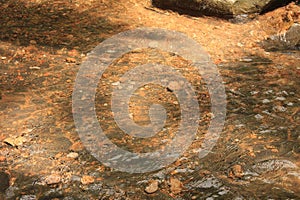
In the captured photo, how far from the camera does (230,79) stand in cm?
410

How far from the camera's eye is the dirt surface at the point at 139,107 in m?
2.64

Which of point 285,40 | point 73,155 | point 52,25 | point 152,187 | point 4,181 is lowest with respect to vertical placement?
point 4,181

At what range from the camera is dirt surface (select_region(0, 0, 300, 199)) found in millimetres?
2637

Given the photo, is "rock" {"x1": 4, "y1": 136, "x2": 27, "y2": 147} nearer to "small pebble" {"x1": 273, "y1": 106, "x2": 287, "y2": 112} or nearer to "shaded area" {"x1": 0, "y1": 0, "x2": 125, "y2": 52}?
"shaded area" {"x1": 0, "y1": 0, "x2": 125, "y2": 52}

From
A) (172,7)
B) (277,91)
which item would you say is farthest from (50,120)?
(172,7)

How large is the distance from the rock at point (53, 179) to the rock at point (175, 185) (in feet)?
2.94

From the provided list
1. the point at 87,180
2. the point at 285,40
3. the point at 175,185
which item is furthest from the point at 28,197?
the point at 285,40

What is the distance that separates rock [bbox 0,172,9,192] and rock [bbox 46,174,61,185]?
31 cm

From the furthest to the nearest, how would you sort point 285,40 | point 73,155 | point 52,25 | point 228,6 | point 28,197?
point 228,6 < point 52,25 < point 285,40 < point 73,155 < point 28,197

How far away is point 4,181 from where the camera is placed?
2713 mm

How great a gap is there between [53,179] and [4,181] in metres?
0.38

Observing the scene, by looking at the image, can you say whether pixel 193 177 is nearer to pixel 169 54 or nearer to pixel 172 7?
pixel 169 54

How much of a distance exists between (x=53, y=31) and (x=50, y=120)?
7.30 feet

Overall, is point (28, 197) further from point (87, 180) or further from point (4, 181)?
point (87, 180)
